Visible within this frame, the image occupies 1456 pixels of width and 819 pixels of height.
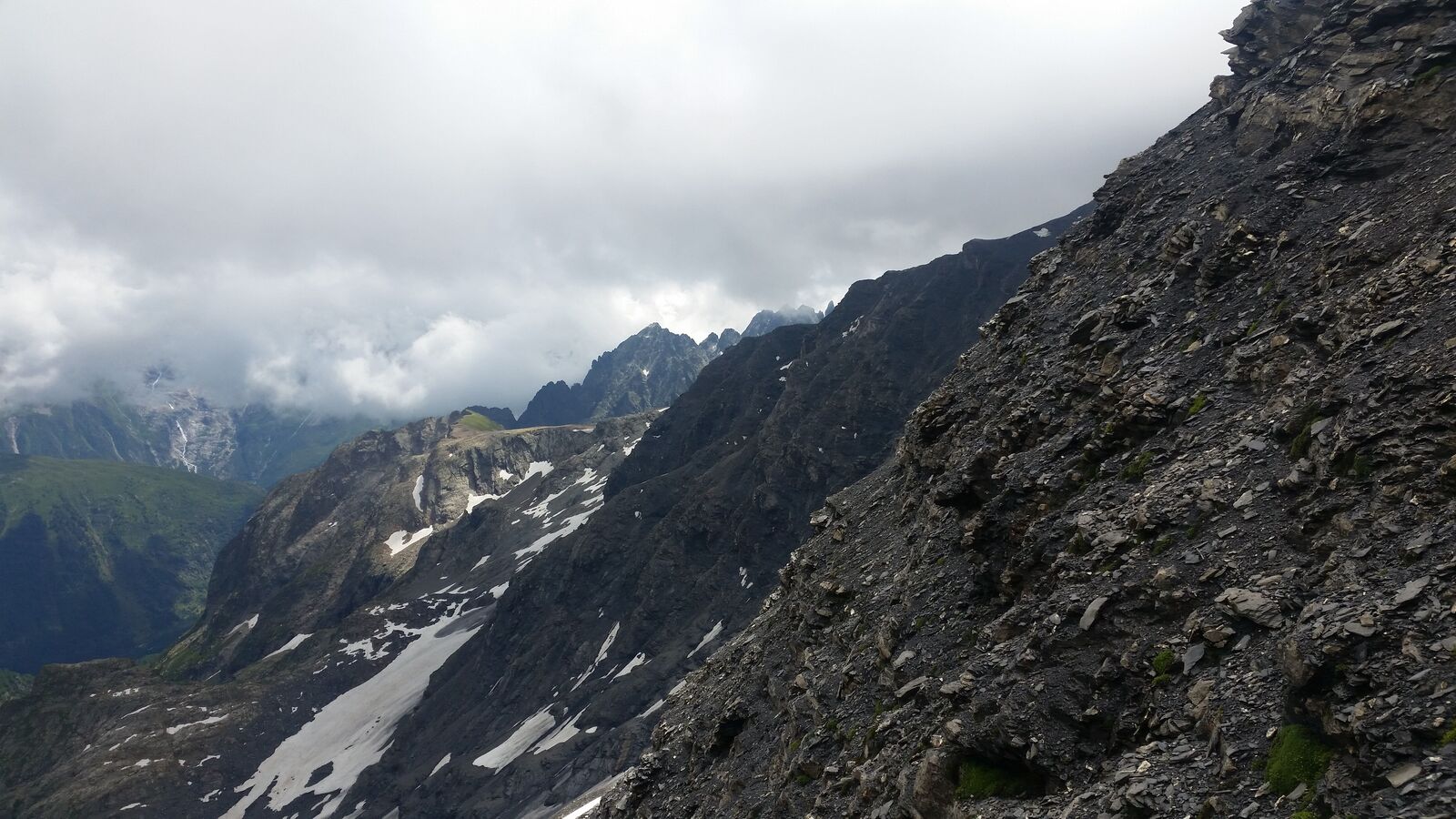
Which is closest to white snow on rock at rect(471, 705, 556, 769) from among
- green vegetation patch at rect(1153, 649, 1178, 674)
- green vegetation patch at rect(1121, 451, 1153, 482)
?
green vegetation patch at rect(1121, 451, 1153, 482)

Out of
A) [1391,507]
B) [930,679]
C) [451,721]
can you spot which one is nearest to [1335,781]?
[1391,507]

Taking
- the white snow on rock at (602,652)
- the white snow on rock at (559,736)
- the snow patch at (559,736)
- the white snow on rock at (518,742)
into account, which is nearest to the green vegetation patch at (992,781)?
the white snow on rock at (559,736)

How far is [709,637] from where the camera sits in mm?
164625

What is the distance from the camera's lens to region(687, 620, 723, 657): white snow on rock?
161875mm

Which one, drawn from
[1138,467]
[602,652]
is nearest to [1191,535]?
[1138,467]

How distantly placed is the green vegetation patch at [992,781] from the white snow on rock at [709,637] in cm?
14493

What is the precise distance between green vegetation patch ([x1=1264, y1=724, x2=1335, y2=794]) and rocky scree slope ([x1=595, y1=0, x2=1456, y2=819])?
7cm

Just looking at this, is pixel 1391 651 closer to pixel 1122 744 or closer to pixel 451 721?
pixel 1122 744

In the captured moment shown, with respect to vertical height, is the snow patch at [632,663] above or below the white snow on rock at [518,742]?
above

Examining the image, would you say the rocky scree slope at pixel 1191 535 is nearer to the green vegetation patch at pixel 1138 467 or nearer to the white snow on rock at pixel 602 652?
the green vegetation patch at pixel 1138 467

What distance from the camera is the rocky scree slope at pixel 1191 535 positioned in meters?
15.2

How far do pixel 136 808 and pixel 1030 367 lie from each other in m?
233

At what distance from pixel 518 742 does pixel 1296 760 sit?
176563mm

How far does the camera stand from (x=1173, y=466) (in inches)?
961
